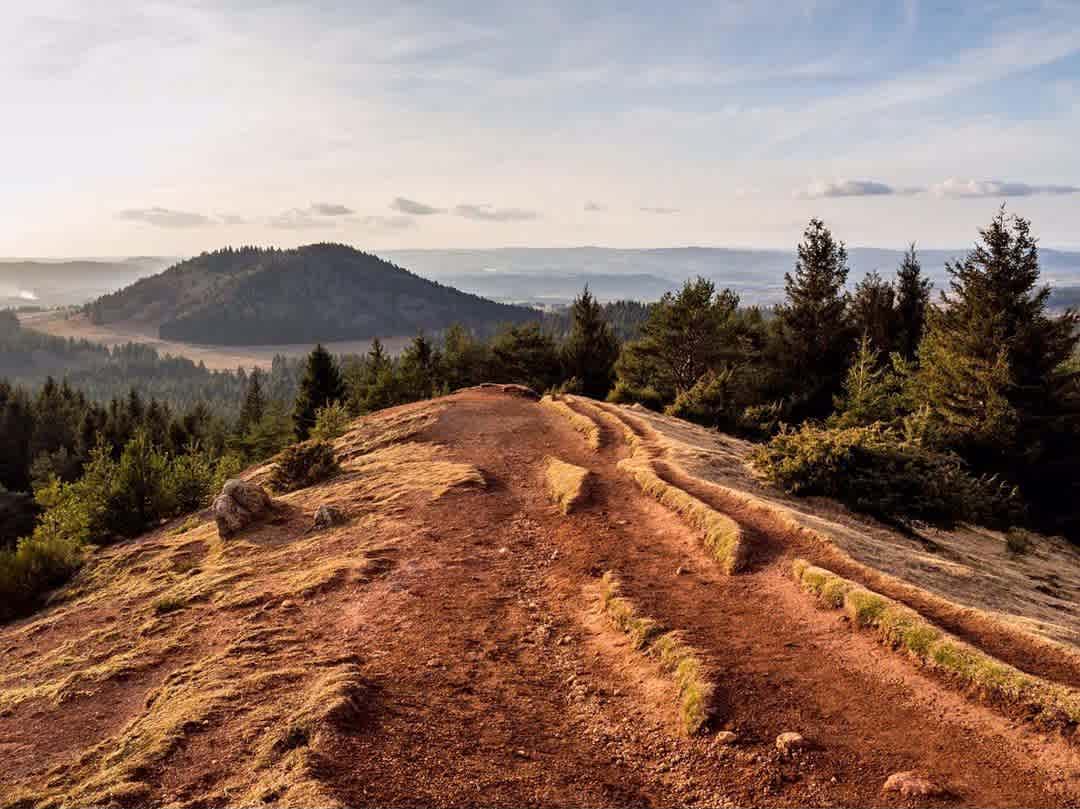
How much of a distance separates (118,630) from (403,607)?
687 cm

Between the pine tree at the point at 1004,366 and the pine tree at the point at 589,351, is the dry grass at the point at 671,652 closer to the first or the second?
the pine tree at the point at 1004,366

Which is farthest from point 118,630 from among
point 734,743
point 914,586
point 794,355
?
point 794,355

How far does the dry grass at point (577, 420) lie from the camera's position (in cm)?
2591

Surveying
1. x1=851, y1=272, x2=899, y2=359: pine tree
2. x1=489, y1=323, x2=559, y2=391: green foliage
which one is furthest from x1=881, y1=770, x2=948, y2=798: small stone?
x1=489, y1=323, x2=559, y2=391: green foliage

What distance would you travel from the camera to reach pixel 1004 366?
33906 millimetres

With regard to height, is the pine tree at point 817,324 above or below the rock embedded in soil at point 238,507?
above

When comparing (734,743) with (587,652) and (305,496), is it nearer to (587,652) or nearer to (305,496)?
(587,652)

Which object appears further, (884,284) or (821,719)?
(884,284)

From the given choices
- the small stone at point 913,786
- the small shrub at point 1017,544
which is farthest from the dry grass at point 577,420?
the small stone at point 913,786

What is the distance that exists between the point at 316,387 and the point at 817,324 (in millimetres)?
46528

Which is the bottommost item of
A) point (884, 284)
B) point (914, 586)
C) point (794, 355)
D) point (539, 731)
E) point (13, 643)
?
point (13, 643)

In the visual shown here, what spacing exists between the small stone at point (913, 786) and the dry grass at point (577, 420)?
17.5 m

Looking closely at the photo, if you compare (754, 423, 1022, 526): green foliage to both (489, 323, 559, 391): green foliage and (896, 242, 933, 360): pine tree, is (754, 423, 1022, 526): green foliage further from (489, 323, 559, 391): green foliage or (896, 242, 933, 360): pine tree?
(489, 323, 559, 391): green foliage

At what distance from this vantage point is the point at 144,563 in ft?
64.2
